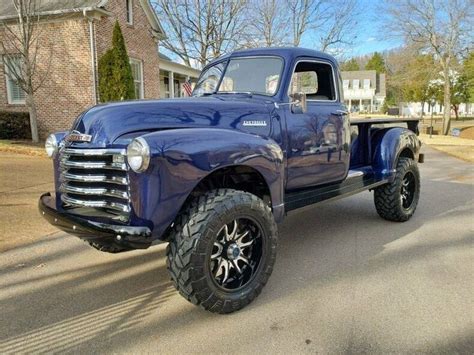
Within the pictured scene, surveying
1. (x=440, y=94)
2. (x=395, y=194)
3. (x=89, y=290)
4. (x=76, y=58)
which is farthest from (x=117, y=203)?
(x=440, y=94)

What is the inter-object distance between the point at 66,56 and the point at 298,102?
528 inches

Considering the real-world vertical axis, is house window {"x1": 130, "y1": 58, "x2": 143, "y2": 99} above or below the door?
above

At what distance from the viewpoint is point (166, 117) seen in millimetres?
3350

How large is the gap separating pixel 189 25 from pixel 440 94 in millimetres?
28014

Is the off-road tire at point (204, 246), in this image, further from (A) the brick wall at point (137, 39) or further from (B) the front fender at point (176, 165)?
(A) the brick wall at point (137, 39)

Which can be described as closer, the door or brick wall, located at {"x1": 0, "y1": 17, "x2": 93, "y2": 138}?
the door

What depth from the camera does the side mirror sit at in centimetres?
411

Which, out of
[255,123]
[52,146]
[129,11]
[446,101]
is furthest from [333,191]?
[446,101]

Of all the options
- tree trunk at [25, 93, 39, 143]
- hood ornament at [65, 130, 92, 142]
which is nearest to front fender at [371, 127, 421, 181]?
hood ornament at [65, 130, 92, 142]

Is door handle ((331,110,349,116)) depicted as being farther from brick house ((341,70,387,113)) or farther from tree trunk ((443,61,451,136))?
brick house ((341,70,387,113))

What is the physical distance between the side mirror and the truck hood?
287mm

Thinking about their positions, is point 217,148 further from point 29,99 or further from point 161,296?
point 29,99

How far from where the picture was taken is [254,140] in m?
3.51

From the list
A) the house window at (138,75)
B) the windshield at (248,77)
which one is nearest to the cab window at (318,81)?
the windshield at (248,77)
